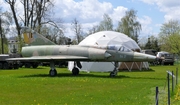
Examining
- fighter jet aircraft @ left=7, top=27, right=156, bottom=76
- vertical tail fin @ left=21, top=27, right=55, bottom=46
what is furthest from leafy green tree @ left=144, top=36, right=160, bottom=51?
vertical tail fin @ left=21, top=27, right=55, bottom=46

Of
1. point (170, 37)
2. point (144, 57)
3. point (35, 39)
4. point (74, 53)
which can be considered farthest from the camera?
point (170, 37)

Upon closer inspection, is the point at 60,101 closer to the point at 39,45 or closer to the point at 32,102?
the point at 32,102

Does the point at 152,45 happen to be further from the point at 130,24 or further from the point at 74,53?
the point at 74,53

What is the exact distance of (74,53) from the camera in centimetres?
2469

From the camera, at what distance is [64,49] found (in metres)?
25.2

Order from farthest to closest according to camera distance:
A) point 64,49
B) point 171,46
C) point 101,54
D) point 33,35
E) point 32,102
Answer: point 171,46 → point 33,35 → point 64,49 → point 101,54 → point 32,102

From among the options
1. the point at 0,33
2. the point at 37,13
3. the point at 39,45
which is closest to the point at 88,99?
the point at 39,45

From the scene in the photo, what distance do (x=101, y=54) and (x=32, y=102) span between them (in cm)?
1208

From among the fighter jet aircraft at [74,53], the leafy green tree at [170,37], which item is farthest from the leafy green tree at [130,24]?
the fighter jet aircraft at [74,53]

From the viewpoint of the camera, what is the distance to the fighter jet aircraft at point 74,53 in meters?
23.2

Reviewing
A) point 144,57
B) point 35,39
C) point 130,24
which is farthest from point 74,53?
point 130,24

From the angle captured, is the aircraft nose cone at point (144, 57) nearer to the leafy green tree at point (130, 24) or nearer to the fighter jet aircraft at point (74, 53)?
the fighter jet aircraft at point (74, 53)

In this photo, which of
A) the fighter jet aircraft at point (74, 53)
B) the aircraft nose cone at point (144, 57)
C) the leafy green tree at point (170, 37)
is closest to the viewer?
the aircraft nose cone at point (144, 57)

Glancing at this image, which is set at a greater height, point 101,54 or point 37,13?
point 37,13
